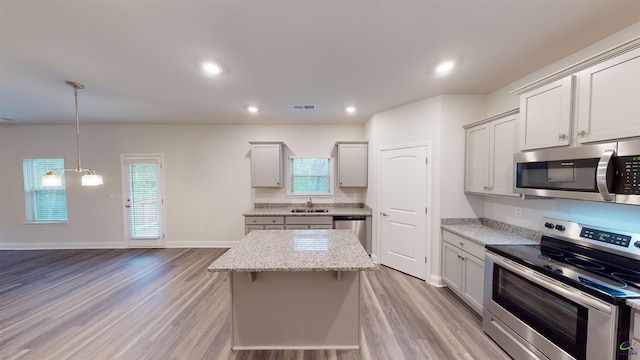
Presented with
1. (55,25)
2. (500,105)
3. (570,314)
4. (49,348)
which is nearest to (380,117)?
(500,105)

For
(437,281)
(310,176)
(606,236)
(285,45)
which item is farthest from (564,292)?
(310,176)

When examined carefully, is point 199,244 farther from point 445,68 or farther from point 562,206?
point 562,206

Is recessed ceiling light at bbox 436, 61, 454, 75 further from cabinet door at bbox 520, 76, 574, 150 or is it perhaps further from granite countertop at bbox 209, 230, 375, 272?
granite countertop at bbox 209, 230, 375, 272

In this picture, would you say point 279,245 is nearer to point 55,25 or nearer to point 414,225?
point 414,225

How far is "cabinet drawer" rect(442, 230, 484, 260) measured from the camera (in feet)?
7.50

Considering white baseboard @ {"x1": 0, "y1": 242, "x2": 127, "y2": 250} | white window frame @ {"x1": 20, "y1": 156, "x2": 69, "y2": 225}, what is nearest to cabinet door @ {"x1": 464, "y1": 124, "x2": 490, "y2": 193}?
white baseboard @ {"x1": 0, "y1": 242, "x2": 127, "y2": 250}

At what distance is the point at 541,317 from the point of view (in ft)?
5.30

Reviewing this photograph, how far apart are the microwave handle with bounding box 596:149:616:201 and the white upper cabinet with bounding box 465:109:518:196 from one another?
82 centimetres

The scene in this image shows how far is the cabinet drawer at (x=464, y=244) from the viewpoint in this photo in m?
2.29

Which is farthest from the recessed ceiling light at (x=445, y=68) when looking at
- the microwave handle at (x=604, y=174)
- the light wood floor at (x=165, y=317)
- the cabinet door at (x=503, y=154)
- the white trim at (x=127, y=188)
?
the white trim at (x=127, y=188)

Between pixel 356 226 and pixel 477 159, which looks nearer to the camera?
pixel 477 159

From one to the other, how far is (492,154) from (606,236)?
1196mm

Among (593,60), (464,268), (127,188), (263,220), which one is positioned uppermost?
(593,60)

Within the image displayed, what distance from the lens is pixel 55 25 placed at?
1.61 metres
